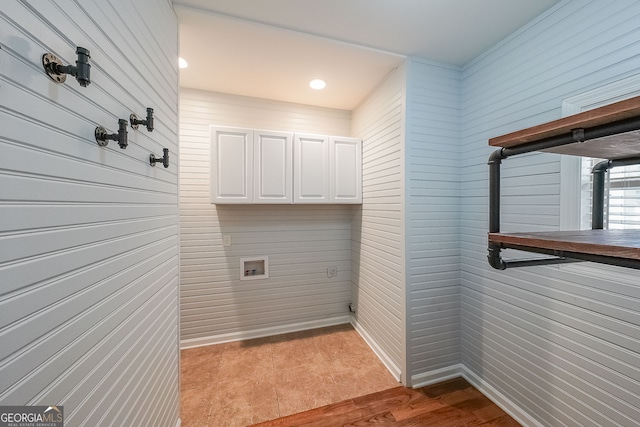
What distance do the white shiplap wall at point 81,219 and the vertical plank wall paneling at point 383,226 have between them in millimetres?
1725

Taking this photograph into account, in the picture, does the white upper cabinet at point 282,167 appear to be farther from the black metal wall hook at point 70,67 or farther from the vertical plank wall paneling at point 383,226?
the black metal wall hook at point 70,67

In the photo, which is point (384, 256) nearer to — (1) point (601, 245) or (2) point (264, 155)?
(2) point (264, 155)

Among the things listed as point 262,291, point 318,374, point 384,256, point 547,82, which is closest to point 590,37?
point 547,82

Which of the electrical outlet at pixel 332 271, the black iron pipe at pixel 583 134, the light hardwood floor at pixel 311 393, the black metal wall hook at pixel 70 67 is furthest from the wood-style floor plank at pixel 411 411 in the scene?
the black metal wall hook at pixel 70 67

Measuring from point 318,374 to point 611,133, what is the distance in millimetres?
2331

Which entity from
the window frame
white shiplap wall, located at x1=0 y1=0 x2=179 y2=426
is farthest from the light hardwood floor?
the window frame

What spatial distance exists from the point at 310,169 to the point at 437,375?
7.35 ft

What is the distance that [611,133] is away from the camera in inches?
18.6

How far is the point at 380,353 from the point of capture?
2.26 meters

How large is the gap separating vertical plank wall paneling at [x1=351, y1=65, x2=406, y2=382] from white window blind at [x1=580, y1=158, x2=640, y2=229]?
1.03 metres

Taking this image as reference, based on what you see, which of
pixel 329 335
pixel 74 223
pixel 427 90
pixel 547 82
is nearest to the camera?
pixel 74 223

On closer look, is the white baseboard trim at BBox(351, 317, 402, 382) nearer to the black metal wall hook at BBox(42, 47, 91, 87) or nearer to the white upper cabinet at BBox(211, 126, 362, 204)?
the white upper cabinet at BBox(211, 126, 362, 204)

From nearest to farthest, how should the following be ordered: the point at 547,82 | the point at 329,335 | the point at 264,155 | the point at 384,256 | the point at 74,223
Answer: the point at 74,223
the point at 547,82
the point at 384,256
the point at 264,155
the point at 329,335

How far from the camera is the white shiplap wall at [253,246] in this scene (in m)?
2.48
